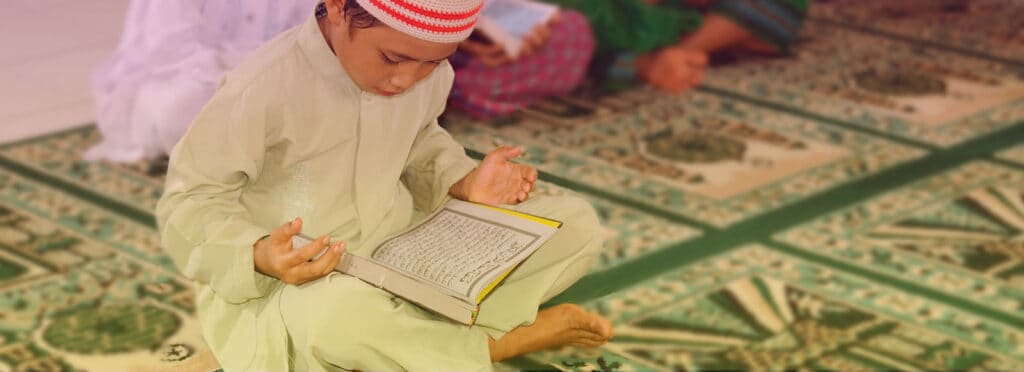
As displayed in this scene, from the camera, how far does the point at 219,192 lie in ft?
4.59

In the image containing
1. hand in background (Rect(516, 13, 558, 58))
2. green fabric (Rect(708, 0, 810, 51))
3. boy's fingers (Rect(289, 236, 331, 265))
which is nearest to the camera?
boy's fingers (Rect(289, 236, 331, 265))

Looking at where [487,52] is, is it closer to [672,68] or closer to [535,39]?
[535,39]

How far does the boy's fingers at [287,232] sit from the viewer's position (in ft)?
4.29

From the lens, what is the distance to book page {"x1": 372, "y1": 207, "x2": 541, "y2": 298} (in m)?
1.38

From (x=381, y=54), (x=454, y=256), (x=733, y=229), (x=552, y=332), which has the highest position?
(x=381, y=54)

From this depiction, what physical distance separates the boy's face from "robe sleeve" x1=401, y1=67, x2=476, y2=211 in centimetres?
14

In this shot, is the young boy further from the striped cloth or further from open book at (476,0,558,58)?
the striped cloth

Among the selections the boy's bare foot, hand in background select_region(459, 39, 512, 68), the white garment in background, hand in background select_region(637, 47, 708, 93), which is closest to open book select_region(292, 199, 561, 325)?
the boy's bare foot

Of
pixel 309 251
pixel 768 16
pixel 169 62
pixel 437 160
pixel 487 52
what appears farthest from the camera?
pixel 768 16

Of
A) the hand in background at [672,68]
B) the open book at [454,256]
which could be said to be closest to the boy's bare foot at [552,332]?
the open book at [454,256]

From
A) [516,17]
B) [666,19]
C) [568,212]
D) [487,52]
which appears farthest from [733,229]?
[568,212]

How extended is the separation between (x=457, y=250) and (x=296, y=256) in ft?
0.65

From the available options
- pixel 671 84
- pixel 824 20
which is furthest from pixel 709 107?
pixel 824 20

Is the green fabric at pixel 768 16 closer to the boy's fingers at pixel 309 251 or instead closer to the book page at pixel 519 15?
the book page at pixel 519 15
